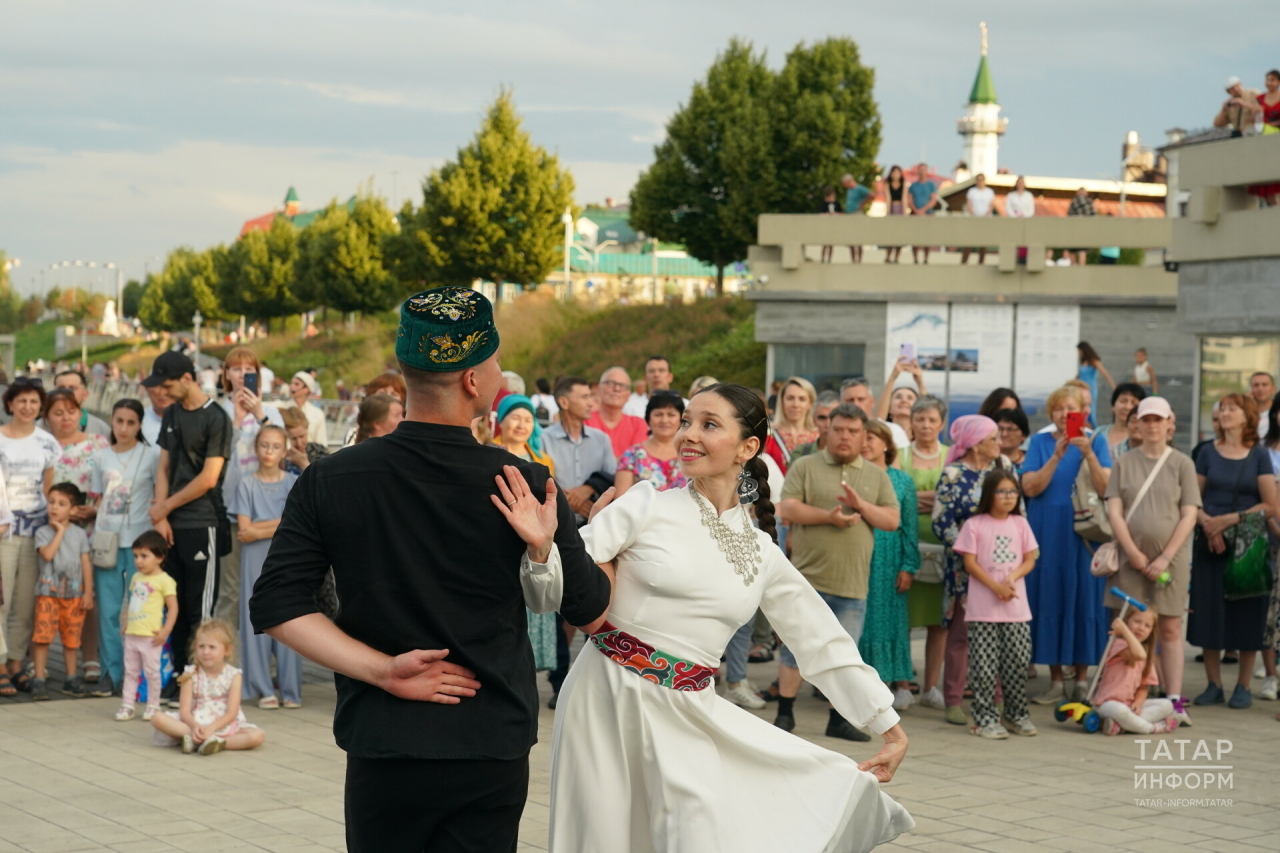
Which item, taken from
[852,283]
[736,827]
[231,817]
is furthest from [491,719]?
[852,283]

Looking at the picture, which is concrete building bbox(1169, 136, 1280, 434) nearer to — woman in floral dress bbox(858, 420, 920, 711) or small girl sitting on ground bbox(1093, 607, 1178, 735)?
small girl sitting on ground bbox(1093, 607, 1178, 735)

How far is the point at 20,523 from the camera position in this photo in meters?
9.56

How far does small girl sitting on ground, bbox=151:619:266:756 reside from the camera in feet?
25.9

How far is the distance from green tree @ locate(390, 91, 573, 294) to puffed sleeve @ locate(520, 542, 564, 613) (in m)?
42.3

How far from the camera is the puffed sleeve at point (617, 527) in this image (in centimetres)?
400

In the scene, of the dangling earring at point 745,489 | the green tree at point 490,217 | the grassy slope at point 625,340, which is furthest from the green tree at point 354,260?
the dangling earring at point 745,489

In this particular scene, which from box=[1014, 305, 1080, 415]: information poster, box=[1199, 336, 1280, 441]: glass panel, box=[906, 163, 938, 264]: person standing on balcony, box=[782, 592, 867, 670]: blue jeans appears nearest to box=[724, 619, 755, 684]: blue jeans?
box=[782, 592, 867, 670]: blue jeans

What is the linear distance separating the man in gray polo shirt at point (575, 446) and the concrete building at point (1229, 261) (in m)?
11.1

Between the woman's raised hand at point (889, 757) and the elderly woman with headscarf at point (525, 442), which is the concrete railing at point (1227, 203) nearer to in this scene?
A: the elderly woman with headscarf at point (525, 442)

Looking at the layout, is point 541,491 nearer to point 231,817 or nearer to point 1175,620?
point 231,817

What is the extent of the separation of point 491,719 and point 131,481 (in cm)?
696

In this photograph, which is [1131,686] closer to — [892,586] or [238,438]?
[892,586]

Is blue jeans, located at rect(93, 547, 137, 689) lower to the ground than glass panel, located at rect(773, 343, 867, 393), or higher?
lower

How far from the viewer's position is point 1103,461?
390 inches
